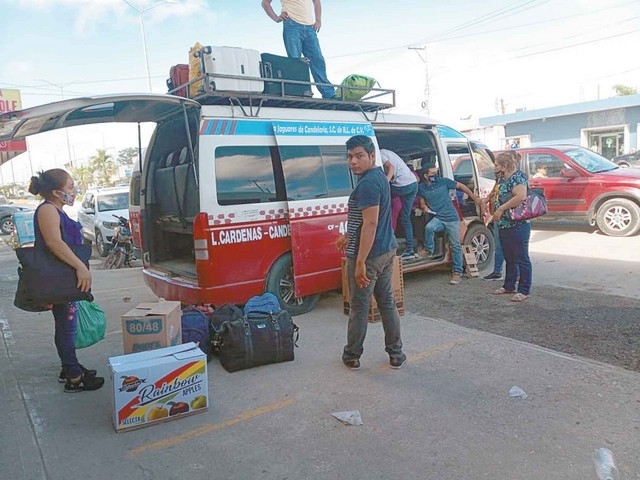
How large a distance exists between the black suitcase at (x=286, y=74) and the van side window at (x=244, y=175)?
0.81 metres

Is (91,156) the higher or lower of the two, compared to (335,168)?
higher

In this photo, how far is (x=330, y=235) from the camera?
5543 millimetres

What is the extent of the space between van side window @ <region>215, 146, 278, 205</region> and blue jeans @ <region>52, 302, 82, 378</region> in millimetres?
1620

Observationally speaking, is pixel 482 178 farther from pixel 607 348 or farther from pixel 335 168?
pixel 607 348

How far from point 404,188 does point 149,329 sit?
4.05m

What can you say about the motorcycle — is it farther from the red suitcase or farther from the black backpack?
the black backpack

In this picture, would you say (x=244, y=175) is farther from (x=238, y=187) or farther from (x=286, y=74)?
(x=286, y=74)

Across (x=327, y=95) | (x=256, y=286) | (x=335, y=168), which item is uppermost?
(x=327, y=95)

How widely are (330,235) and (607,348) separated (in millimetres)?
2830

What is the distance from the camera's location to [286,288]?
17.9 ft

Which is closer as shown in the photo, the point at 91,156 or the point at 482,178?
the point at 482,178

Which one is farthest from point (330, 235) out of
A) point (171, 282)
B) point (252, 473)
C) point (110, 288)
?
point (110, 288)

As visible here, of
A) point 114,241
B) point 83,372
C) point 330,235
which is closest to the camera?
point 83,372

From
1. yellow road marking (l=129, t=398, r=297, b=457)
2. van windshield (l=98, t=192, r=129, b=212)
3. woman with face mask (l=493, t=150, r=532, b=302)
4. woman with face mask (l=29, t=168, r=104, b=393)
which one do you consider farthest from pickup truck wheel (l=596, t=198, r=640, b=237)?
van windshield (l=98, t=192, r=129, b=212)
